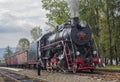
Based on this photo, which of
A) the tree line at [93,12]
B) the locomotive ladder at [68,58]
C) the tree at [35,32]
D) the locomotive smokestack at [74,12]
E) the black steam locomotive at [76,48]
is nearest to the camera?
the black steam locomotive at [76,48]

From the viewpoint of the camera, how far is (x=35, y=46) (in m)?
35.0

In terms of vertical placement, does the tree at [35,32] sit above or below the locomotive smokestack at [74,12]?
above

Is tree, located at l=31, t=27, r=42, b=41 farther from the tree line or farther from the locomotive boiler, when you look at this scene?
the locomotive boiler

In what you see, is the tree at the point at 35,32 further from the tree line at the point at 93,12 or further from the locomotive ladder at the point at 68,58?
the locomotive ladder at the point at 68,58

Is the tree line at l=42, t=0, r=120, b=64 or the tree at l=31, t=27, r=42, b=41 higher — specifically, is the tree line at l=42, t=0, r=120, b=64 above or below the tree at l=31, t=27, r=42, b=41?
below

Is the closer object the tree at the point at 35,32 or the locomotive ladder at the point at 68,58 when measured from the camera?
the locomotive ladder at the point at 68,58

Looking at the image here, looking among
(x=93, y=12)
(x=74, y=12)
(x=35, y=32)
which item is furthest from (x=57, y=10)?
(x=35, y=32)

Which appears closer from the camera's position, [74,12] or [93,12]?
[74,12]

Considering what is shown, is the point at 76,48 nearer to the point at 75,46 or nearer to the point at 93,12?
the point at 75,46

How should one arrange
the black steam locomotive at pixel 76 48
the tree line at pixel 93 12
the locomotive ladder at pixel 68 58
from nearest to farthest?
the black steam locomotive at pixel 76 48
the locomotive ladder at pixel 68 58
the tree line at pixel 93 12

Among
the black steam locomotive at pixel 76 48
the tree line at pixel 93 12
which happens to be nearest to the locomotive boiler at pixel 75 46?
the black steam locomotive at pixel 76 48

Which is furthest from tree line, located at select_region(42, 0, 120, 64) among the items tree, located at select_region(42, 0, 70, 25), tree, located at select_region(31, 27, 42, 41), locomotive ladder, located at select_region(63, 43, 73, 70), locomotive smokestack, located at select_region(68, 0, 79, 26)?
tree, located at select_region(31, 27, 42, 41)

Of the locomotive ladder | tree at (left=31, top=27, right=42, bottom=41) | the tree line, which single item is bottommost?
the locomotive ladder

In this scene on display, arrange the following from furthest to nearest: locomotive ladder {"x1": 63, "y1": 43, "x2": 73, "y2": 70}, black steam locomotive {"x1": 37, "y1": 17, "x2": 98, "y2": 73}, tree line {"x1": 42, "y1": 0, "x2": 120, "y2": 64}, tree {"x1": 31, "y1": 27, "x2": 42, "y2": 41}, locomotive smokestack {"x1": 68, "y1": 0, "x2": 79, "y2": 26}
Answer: tree {"x1": 31, "y1": 27, "x2": 42, "y2": 41} → tree line {"x1": 42, "y1": 0, "x2": 120, "y2": 64} → locomotive smokestack {"x1": 68, "y1": 0, "x2": 79, "y2": 26} → locomotive ladder {"x1": 63, "y1": 43, "x2": 73, "y2": 70} → black steam locomotive {"x1": 37, "y1": 17, "x2": 98, "y2": 73}
